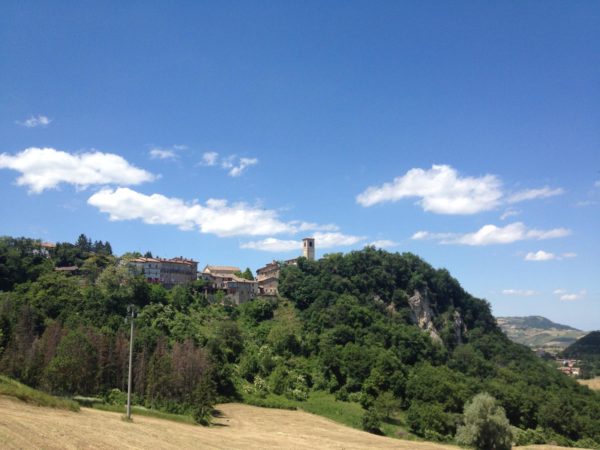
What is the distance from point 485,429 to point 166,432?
3726 cm

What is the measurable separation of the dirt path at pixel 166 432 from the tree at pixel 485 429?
2759 mm

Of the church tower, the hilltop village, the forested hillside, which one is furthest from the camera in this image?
the church tower

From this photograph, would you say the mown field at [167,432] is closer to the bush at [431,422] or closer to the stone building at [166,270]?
the bush at [431,422]

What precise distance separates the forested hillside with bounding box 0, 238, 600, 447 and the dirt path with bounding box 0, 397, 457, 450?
6287mm

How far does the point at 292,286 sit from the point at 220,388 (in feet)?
181

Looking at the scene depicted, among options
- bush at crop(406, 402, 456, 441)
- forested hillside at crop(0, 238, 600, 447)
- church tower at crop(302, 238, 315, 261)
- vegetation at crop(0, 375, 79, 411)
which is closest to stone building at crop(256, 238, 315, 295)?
church tower at crop(302, 238, 315, 261)

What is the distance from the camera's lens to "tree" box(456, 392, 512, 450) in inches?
2239

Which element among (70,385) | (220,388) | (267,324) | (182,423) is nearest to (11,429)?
(182,423)

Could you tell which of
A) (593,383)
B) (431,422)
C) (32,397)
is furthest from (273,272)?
(32,397)

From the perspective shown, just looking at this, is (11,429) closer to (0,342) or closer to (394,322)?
(0,342)

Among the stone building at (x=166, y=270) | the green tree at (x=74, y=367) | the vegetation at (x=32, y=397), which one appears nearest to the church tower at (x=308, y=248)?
the stone building at (x=166, y=270)

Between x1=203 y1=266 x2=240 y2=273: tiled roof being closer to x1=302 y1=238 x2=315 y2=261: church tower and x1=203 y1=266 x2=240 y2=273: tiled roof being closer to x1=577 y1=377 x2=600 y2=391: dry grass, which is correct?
x1=302 y1=238 x2=315 y2=261: church tower

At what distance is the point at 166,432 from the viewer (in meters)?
38.3

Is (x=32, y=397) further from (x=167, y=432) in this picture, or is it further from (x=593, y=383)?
(x=593, y=383)
